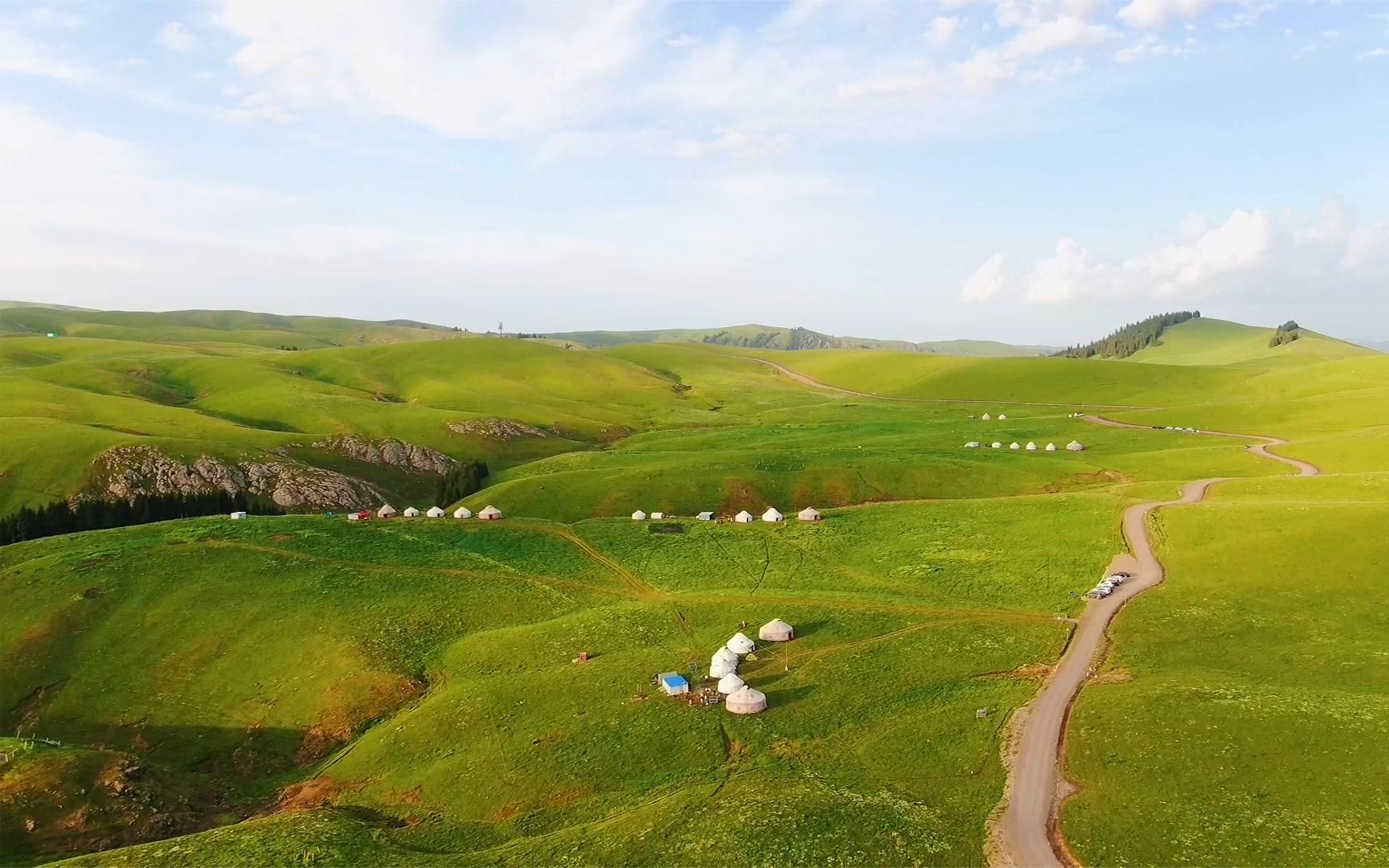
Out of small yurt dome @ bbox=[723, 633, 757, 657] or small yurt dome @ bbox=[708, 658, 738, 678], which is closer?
small yurt dome @ bbox=[708, 658, 738, 678]

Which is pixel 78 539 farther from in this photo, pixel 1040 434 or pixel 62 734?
pixel 1040 434

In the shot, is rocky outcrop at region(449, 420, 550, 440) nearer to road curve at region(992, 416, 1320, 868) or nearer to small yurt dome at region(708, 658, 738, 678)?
small yurt dome at region(708, 658, 738, 678)

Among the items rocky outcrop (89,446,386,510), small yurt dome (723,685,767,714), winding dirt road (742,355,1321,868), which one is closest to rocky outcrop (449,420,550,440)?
rocky outcrop (89,446,386,510)

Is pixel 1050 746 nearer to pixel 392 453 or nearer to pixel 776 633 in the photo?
pixel 776 633

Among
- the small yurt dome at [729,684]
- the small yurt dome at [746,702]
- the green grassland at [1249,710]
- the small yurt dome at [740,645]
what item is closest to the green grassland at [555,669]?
the small yurt dome at [746,702]

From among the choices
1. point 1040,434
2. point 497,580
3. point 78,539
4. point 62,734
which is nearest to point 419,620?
point 497,580

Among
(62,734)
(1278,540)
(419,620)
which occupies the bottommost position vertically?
(62,734)

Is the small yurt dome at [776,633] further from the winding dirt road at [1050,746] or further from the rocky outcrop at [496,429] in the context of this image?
the rocky outcrop at [496,429]
